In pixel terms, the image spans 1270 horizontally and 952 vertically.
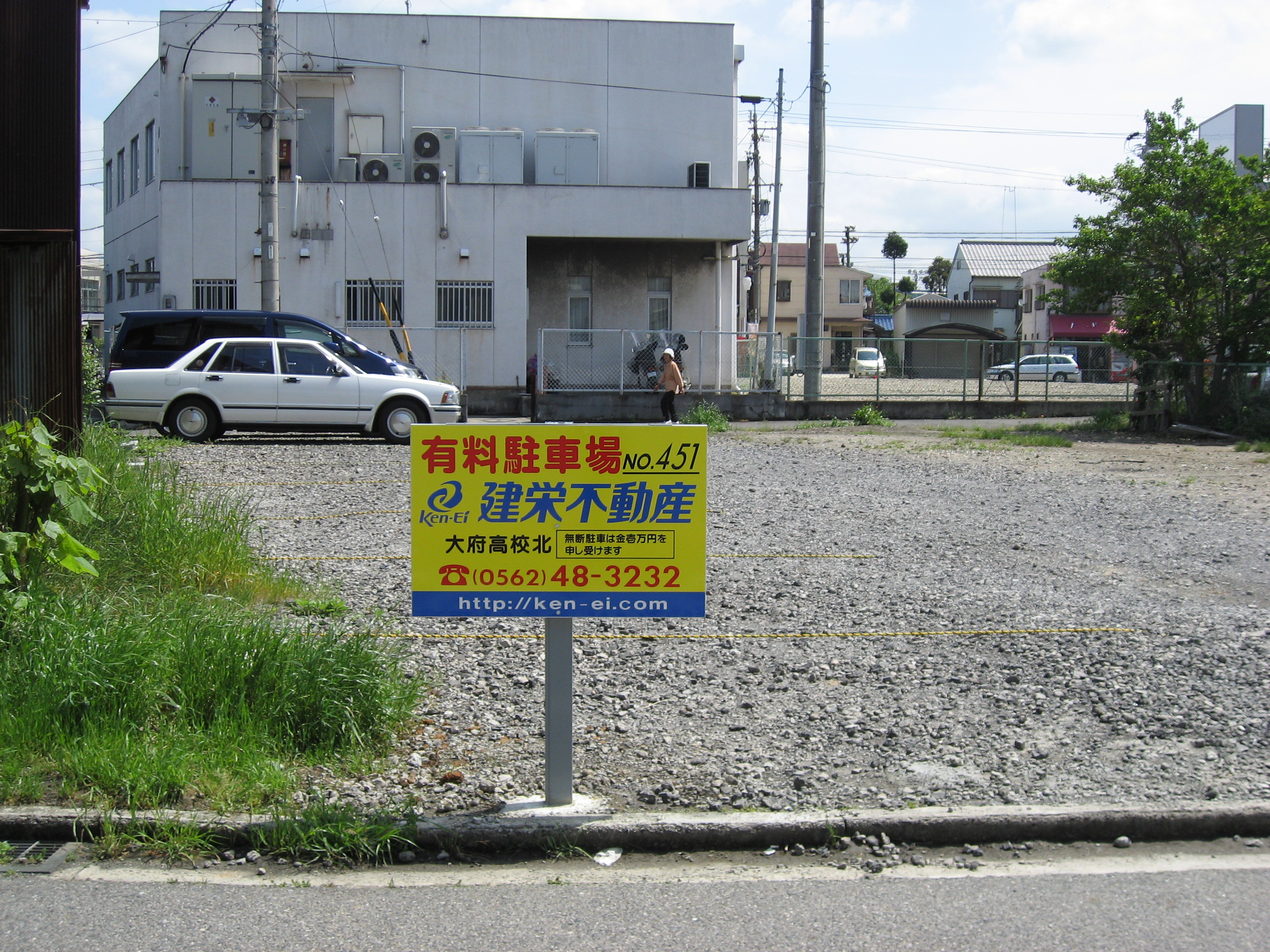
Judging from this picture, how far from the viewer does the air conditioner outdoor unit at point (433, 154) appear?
28047 mm

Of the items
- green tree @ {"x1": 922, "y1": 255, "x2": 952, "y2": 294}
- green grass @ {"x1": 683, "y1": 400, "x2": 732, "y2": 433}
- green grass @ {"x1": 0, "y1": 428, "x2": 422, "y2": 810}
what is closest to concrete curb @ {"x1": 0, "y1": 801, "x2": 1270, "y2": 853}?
green grass @ {"x1": 0, "y1": 428, "x2": 422, "y2": 810}

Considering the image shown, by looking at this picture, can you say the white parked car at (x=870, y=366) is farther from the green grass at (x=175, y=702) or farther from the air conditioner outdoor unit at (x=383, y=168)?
the green grass at (x=175, y=702)

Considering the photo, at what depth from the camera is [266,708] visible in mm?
4914

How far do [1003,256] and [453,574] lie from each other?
80167 millimetres

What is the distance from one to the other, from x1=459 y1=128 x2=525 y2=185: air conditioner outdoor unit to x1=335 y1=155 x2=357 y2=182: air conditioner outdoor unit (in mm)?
2596

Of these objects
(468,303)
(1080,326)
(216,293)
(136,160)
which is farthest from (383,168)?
(1080,326)

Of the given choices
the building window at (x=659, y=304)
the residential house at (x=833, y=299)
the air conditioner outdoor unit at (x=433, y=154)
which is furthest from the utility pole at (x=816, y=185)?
the residential house at (x=833, y=299)

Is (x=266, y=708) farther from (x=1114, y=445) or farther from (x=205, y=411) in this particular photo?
(x=1114, y=445)

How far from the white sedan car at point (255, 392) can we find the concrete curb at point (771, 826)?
1279cm

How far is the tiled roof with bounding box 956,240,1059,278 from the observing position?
3041 inches

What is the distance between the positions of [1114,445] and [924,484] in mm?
8627

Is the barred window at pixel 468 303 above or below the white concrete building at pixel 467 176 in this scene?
below

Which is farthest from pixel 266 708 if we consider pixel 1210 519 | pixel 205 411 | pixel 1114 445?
pixel 1114 445

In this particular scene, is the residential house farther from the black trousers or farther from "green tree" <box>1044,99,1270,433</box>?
the black trousers
